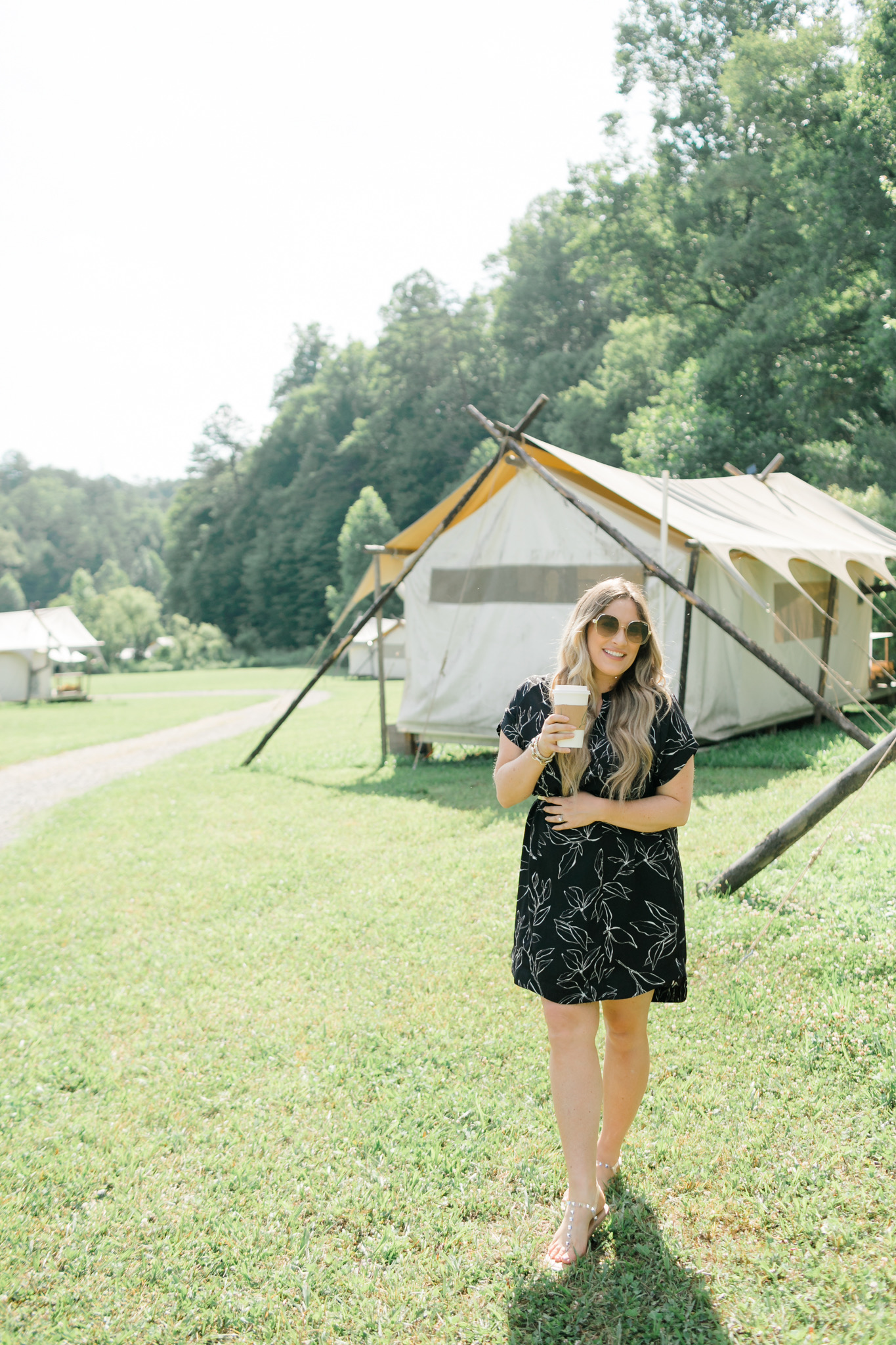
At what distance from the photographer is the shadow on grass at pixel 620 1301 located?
2266 millimetres

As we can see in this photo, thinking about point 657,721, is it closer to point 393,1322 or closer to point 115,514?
point 393,1322

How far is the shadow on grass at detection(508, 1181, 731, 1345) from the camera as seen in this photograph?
2266mm

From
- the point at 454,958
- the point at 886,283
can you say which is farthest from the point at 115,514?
the point at 454,958

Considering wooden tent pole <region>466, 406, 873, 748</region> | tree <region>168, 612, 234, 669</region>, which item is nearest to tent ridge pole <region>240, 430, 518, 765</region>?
wooden tent pole <region>466, 406, 873, 748</region>

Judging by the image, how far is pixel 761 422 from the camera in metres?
21.0

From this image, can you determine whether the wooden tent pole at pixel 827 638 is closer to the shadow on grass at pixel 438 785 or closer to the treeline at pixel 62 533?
the shadow on grass at pixel 438 785

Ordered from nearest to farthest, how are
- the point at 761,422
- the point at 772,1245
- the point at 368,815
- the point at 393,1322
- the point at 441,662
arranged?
the point at 393,1322, the point at 772,1245, the point at 368,815, the point at 441,662, the point at 761,422

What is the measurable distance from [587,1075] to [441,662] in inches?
352

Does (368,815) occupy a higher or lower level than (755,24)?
lower

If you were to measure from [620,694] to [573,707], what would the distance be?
0.32 m

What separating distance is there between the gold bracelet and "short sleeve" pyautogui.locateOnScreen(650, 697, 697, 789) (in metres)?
0.32

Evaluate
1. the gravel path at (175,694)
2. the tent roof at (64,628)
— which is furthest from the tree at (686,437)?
the tent roof at (64,628)

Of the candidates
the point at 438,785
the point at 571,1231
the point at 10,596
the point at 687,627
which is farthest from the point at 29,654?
the point at 10,596

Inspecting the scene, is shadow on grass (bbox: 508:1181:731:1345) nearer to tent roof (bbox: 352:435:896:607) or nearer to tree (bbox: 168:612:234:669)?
tent roof (bbox: 352:435:896:607)
